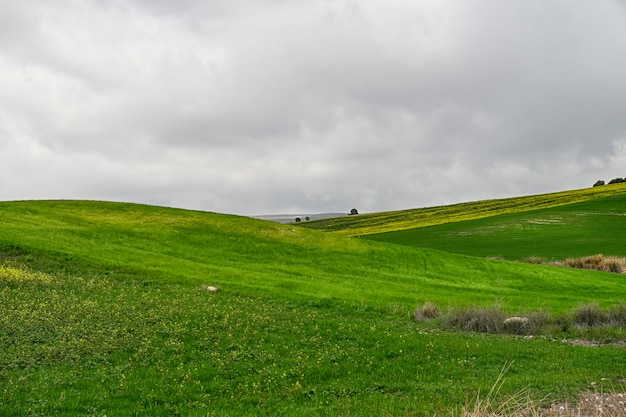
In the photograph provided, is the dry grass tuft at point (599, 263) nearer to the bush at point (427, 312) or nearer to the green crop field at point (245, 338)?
the green crop field at point (245, 338)

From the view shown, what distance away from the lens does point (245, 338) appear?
19.2 m

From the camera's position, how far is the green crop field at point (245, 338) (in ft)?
43.7

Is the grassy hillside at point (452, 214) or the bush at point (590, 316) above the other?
the grassy hillside at point (452, 214)

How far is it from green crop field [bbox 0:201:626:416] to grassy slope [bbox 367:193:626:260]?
809 inches

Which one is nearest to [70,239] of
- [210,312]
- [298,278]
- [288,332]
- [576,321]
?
[298,278]

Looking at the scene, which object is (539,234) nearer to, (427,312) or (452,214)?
(452,214)

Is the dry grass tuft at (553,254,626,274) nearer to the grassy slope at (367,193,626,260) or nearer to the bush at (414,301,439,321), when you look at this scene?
the grassy slope at (367,193,626,260)

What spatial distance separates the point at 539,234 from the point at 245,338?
6726 centimetres

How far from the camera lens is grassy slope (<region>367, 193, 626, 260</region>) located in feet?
214

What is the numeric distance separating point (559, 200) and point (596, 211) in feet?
87.6

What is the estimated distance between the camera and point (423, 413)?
38.7 feet

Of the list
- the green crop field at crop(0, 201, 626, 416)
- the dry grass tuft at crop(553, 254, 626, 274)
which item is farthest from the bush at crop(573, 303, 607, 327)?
the dry grass tuft at crop(553, 254, 626, 274)

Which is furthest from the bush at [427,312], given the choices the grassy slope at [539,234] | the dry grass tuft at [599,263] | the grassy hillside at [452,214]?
the grassy hillside at [452,214]

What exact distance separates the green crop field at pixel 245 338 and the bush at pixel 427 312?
0.86m
